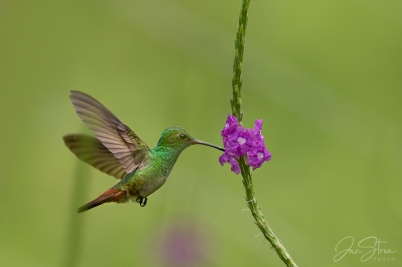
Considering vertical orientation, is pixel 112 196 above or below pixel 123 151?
below

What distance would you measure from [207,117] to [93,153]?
2278 mm

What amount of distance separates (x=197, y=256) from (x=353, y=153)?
2953 mm

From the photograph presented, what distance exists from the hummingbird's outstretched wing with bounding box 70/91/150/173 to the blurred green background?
0.60 m

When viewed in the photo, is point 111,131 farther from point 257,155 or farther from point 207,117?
point 207,117

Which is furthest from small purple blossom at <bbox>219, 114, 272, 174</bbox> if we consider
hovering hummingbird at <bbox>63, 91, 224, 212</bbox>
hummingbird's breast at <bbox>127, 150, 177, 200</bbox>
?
hummingbird's breast at <bbox>127, 150, 177, 200</bbox>

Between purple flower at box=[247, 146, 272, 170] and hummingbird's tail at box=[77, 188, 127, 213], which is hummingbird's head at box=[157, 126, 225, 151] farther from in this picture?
purple flower at box=[247, 146, 272, 170]

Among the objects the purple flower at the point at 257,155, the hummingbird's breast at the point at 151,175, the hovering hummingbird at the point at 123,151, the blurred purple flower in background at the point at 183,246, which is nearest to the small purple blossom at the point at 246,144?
the purple flower at the point at 257,155

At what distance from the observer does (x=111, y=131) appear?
7.46 feet

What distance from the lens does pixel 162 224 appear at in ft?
12.0

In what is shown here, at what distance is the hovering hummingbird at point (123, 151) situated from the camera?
7.34 ft

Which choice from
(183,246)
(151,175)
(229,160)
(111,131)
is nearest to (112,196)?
(151,175)

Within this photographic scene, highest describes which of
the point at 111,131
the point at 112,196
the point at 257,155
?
the point at 111,131

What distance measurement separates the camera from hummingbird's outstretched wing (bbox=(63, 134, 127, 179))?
7.50 ft

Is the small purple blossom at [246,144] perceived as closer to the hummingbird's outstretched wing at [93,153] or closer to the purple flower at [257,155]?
the purple flower at [257,155]
